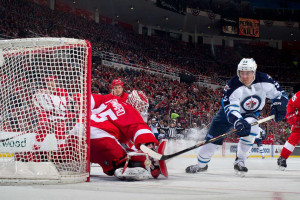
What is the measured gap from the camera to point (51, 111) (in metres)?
3.16

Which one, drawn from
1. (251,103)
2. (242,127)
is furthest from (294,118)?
(242,127)

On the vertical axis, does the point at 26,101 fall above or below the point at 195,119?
above

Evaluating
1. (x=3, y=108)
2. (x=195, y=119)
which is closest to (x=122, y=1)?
(x=195, y=119)

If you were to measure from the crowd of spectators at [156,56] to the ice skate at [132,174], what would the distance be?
7.41m

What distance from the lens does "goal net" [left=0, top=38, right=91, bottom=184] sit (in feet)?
9.98

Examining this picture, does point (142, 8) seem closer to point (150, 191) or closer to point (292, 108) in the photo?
point (292, 108)

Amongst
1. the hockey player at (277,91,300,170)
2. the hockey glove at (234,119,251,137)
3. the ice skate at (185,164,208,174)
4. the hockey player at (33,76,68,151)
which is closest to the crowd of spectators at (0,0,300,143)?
the hockey player at (277,91,300,170)

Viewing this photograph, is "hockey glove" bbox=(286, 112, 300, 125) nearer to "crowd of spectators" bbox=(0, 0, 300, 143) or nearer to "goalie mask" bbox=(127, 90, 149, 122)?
"goalie mask" bbox=(127, 90, 149, 122)

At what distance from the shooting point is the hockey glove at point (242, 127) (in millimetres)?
3751

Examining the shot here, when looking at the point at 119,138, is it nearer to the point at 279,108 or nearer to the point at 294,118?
the point at 279,108

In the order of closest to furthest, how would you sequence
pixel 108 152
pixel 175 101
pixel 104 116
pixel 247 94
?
pixel 108 152
pixel 104 116
pixel 247 94
pixel 175 101

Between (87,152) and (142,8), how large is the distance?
19.8 metres

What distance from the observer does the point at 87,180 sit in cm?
297

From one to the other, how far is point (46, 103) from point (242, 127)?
1764 millimetres
